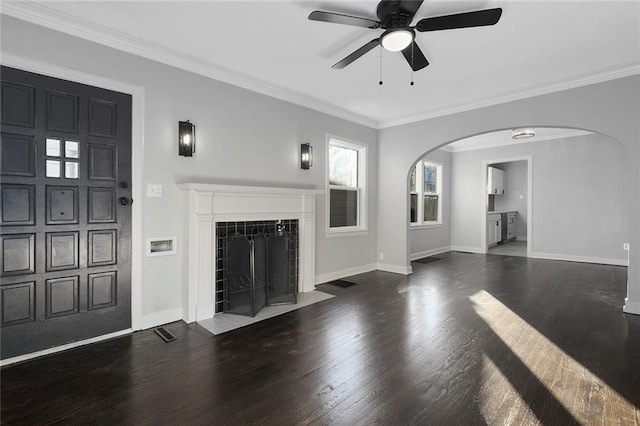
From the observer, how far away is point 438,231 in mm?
7582

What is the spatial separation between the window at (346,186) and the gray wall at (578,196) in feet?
13.1

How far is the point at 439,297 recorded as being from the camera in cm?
393

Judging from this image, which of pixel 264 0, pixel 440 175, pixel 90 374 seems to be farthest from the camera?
pixel 440 175

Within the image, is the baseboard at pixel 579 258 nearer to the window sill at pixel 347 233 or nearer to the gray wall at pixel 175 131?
the window sill at pixel 347 233

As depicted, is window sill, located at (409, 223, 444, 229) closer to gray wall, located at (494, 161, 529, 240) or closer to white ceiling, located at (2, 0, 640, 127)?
white ceiling, located at (2, 0, 640, 127)

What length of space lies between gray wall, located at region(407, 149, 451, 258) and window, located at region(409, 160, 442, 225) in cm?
15

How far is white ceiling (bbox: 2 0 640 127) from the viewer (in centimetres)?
237

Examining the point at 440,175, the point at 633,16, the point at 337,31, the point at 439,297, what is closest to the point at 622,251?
the point at 440,175

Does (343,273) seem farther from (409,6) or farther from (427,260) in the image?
(409,6)

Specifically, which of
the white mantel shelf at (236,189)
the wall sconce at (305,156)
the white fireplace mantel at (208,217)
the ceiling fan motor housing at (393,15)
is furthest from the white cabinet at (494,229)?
the ceiling fan motor housing at (393,15)

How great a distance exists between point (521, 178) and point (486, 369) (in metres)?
9.26

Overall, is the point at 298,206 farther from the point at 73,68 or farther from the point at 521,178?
the point at 521,178

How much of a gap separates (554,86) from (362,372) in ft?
13.4

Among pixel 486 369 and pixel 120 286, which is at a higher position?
pixel 120 286
